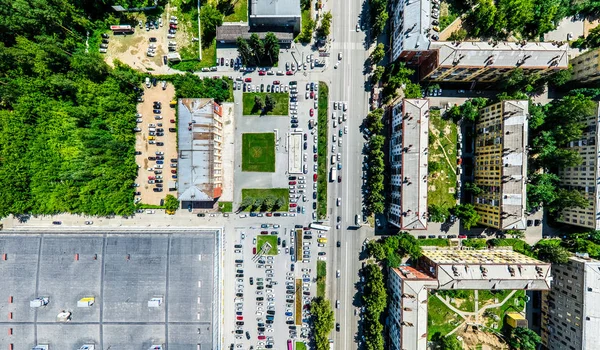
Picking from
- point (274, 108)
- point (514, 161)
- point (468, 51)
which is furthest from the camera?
point (274, 108)

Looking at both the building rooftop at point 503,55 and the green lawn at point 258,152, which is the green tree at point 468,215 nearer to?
the building rooftop at point 503,55

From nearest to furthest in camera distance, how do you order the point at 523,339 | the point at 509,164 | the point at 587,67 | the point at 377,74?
the point at 509,164 < the point at 587,67 < the point at 377,74 < the point at 523,339

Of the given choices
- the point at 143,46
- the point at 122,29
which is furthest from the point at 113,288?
the point at 122,29

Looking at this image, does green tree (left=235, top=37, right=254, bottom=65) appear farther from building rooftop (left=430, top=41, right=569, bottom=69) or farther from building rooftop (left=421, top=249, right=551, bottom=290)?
building rooftop (left=421, top=249, right=551, bottom=290)

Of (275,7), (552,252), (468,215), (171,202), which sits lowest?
(552,252)

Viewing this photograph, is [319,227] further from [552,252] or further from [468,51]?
[552,252]


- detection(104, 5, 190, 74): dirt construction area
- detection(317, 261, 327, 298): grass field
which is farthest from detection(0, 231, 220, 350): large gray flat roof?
detection(104, 5, 190, 74): dirt construction area

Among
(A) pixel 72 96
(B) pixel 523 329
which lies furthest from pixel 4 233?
(B) pixel 523 329
